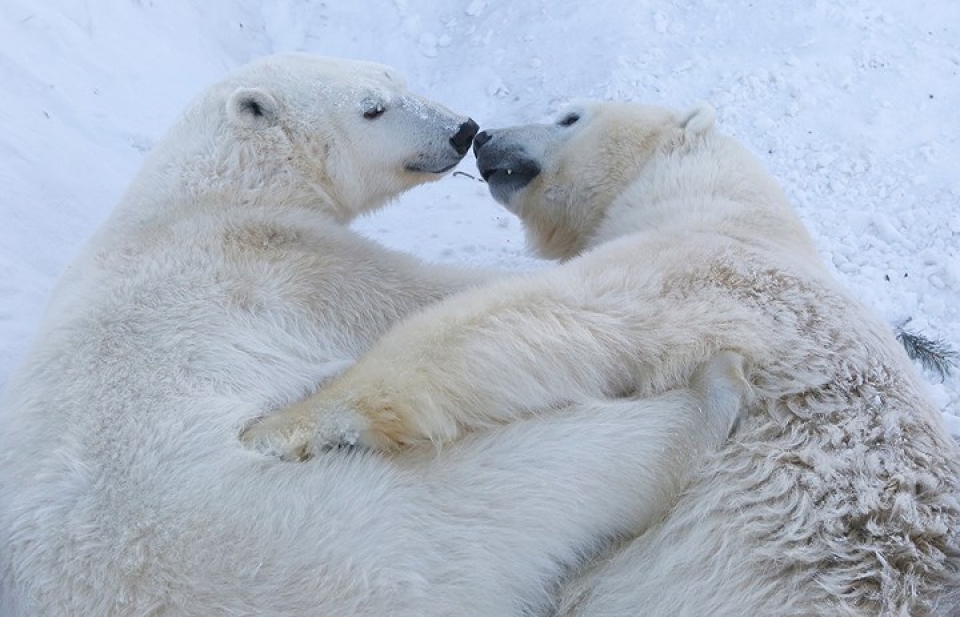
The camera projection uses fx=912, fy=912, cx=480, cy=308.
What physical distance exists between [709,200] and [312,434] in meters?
1.78

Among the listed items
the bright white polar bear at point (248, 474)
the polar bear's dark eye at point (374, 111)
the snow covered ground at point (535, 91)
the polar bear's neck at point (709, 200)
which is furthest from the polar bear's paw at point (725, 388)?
the polar bear's dark eye at point (374, 111)

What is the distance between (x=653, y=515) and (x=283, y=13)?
558cm

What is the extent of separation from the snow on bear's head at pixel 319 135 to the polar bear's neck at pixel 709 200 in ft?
2.41

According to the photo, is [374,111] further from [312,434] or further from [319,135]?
[312,434]

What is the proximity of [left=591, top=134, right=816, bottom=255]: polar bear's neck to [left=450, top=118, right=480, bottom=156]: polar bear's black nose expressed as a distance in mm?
636

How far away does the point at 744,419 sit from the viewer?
2.28m

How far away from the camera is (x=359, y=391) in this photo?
7.60 feet

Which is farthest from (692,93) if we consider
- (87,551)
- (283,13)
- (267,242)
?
(87,551)

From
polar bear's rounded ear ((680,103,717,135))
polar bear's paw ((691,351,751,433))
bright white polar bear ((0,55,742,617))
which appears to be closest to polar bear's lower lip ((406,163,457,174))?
bright white polar bear ((0,55,742,617))

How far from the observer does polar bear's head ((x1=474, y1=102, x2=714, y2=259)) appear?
3.73 m

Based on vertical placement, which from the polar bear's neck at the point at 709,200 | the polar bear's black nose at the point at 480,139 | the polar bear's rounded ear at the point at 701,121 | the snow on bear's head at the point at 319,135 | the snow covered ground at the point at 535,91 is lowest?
the snow covered ground at the point at 535,91

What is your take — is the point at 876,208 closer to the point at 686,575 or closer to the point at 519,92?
the point at 519,92

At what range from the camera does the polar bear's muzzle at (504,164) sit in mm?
3823

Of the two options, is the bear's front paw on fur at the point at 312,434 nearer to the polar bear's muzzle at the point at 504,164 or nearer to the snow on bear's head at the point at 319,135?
the snow on bear's head at the point at 319,135
